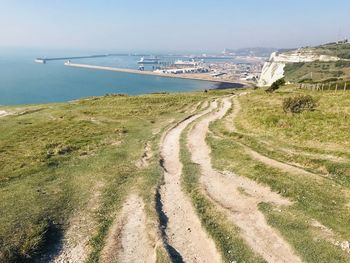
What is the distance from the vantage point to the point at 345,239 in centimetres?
1530

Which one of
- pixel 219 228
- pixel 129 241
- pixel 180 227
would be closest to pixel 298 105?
pixel 219 228

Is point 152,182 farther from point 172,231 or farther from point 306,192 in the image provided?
point 306,192

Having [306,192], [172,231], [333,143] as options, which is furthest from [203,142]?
[172,231]

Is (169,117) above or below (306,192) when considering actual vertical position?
below

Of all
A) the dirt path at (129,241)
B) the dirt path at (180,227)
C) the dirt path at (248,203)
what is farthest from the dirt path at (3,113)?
the dirt path at (129,241)

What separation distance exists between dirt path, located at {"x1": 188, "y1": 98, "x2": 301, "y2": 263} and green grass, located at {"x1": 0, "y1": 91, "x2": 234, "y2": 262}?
3.91 m

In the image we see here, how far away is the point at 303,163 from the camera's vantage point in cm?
2575

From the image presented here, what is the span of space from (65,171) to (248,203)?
1436 cm

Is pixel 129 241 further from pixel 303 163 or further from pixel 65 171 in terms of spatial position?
pixel 303 163

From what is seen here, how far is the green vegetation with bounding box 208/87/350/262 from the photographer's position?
16016mm

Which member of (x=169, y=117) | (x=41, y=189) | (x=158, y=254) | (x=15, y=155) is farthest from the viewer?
(x=169, y=117)

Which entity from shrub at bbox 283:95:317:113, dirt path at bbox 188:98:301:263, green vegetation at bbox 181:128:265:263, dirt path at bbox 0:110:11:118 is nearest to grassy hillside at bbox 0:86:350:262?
green vegetation at bbox 181:128:265:263

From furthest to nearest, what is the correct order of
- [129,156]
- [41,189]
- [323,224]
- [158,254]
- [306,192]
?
1. [129,156]
2. [41,189]
3. [306,192]
4. [323,224]
5. [158,254]

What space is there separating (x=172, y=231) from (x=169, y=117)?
3485 centimetres
